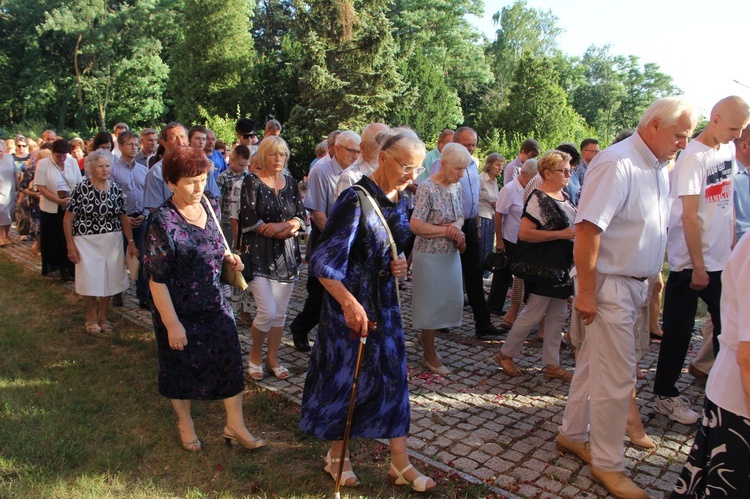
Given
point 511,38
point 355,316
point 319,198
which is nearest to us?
point 355,316

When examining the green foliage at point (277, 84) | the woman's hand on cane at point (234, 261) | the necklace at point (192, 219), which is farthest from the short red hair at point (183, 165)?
the green foliage at point (277, 84)

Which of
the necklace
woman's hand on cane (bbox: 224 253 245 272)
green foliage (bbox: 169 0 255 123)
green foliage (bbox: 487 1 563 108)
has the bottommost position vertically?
woman's hand on cane (bbox: 224 253 245 272)

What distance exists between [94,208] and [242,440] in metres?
3.47

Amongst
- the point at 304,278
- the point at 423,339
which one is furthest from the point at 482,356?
the point at 304,278

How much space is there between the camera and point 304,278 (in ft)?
30.0

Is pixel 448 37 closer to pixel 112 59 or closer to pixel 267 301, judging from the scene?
pixel 112 59

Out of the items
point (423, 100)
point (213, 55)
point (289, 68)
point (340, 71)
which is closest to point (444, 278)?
point (340, 71)

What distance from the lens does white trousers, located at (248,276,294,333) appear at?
495 cm

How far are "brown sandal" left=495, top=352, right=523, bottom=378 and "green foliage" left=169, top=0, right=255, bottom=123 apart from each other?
123 feet

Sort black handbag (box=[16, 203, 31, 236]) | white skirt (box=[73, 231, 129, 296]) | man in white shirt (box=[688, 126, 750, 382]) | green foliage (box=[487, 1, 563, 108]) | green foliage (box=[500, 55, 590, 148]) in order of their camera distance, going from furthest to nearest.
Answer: green foliage (box=[487, 1, 563, 108]) < green foliage (box=[500, 55, 590, 148]) < black handbag (box=[16, 203, 31, 236]) < white skirt (box=[73, 231, 129, 296]) < man in white shirt (box=[688, 126, 750, 382])

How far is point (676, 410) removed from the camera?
4496mm

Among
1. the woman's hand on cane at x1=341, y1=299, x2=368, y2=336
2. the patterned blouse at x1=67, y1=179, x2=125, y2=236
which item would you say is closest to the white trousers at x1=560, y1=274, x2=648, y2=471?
the woman's hand on cane at x1=341, y1=299, x2=368, y2=336

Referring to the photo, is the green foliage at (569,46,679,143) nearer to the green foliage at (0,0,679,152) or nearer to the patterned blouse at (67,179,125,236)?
the green foliage at (0,0,679,152)

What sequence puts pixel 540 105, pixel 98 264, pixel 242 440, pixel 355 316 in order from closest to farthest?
pixel 355 316
pixel 242 440
pixel 98 264
pixel 540 105
